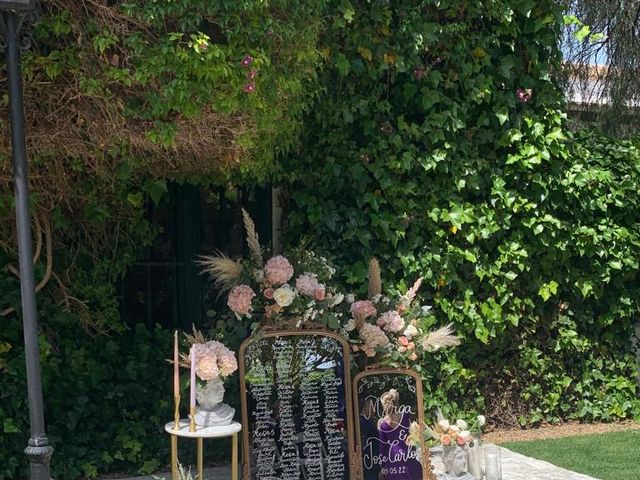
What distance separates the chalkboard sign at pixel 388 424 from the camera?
5141 mm

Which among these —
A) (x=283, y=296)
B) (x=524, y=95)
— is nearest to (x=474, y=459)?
(x=283, y=296)

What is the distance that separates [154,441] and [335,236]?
2.12 metres

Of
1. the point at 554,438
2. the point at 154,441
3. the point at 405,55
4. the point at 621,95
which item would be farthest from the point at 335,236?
the point at 621,95

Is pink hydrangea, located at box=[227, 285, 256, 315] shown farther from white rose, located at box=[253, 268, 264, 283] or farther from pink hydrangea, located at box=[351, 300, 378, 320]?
pink hydrangea, located at box=[351, 300, 378, 320]

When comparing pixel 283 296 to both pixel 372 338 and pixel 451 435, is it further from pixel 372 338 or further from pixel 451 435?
pixel 451 435

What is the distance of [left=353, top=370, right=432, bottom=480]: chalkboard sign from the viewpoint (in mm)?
5141

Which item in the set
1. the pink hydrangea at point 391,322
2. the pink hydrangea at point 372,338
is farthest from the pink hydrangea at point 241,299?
the pink hydrangea at point 391,322

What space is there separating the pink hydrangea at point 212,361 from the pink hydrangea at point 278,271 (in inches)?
24.1

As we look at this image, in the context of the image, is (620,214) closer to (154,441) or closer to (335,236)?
(335,236)

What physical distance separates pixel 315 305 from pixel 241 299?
50 centimetres

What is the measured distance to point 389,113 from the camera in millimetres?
6727

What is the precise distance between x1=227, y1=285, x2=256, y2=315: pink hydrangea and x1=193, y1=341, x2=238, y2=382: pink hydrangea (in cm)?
37

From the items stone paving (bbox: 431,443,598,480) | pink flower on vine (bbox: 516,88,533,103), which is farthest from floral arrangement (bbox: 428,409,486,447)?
pink flower on vine (bbox: 516,88,533,103)

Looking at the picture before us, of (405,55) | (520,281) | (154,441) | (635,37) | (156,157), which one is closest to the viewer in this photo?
(156,157)
